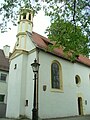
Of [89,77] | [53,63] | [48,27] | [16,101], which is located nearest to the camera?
[48,27]

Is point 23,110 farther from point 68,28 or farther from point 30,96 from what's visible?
point 68,28

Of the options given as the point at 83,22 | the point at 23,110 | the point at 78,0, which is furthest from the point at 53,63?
the point at 78,0

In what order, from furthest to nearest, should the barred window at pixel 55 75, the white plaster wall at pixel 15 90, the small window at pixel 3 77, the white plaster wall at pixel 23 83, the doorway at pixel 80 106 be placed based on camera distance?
the small window at pixel 3 77, the doorway at pixel 80 106, the barred window at pixel 55 75, the white plaster wall at pixel 15 90, the white plaster wall at pixel 23 83

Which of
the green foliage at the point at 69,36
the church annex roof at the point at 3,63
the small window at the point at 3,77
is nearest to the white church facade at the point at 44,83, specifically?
the small window at the point at 3,77

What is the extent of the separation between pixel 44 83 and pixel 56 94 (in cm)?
213

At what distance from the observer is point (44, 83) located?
20.4m

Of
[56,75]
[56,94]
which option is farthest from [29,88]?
[56,75]

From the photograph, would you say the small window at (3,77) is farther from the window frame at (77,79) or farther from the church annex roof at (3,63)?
the window frame at (77,79)

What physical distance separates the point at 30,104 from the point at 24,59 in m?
Answer: 5.59

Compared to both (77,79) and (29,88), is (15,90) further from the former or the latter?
(77,79)

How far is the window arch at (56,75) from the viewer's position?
72.0 ft

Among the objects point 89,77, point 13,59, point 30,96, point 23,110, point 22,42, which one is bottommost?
point 23,110

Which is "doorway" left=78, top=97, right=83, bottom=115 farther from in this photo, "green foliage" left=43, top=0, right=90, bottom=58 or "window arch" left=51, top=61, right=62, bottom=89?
"green foliage" left=43, top=0, right=90, bottom=58

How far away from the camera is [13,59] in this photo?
24.3m
